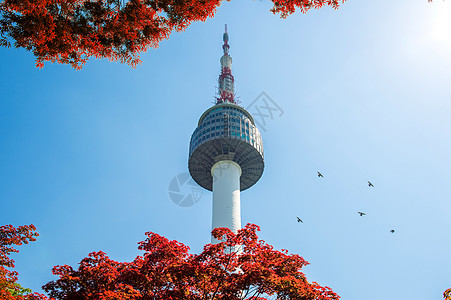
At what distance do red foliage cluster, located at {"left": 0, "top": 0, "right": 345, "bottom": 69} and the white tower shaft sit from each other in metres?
50.9

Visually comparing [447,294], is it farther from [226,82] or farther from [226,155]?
[226,82]

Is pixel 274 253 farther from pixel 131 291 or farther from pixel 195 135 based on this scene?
pixel 195 135

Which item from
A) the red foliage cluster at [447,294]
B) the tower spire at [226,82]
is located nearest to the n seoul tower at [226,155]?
the tower spire at [226,82]

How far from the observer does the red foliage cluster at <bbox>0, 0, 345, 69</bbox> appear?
9906mm

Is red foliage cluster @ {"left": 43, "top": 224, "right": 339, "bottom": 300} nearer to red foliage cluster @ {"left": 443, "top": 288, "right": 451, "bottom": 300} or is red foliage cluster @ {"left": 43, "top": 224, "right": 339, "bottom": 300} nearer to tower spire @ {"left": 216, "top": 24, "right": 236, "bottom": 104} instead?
red foliage cluster @ {"left": 443, "top": 288, "right": 451, "bottom": 300}

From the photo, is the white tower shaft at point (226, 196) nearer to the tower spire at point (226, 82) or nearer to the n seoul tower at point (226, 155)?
the n seoul tower at point (226, 155)

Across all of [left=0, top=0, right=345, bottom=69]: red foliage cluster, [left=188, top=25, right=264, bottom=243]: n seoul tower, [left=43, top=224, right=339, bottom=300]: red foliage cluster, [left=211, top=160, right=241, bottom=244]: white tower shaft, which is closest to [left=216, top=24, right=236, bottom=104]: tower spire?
[left=188, top=25, right=264, bottom=243]: n seoul tower

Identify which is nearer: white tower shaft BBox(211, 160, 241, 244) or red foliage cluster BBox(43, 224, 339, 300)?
red foliage cluster BBox(43, 224, 339, 300)

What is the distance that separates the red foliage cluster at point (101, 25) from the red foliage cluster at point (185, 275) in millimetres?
11495

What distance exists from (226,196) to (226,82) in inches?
1147

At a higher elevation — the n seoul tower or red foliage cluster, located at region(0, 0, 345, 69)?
the n seoul tower

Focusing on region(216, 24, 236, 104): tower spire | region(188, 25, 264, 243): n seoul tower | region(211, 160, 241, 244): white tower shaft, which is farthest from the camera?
region(216, 24, 236, 104): tower spire

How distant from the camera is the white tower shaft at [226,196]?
6212 centimetres

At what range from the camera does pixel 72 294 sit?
699 inches
